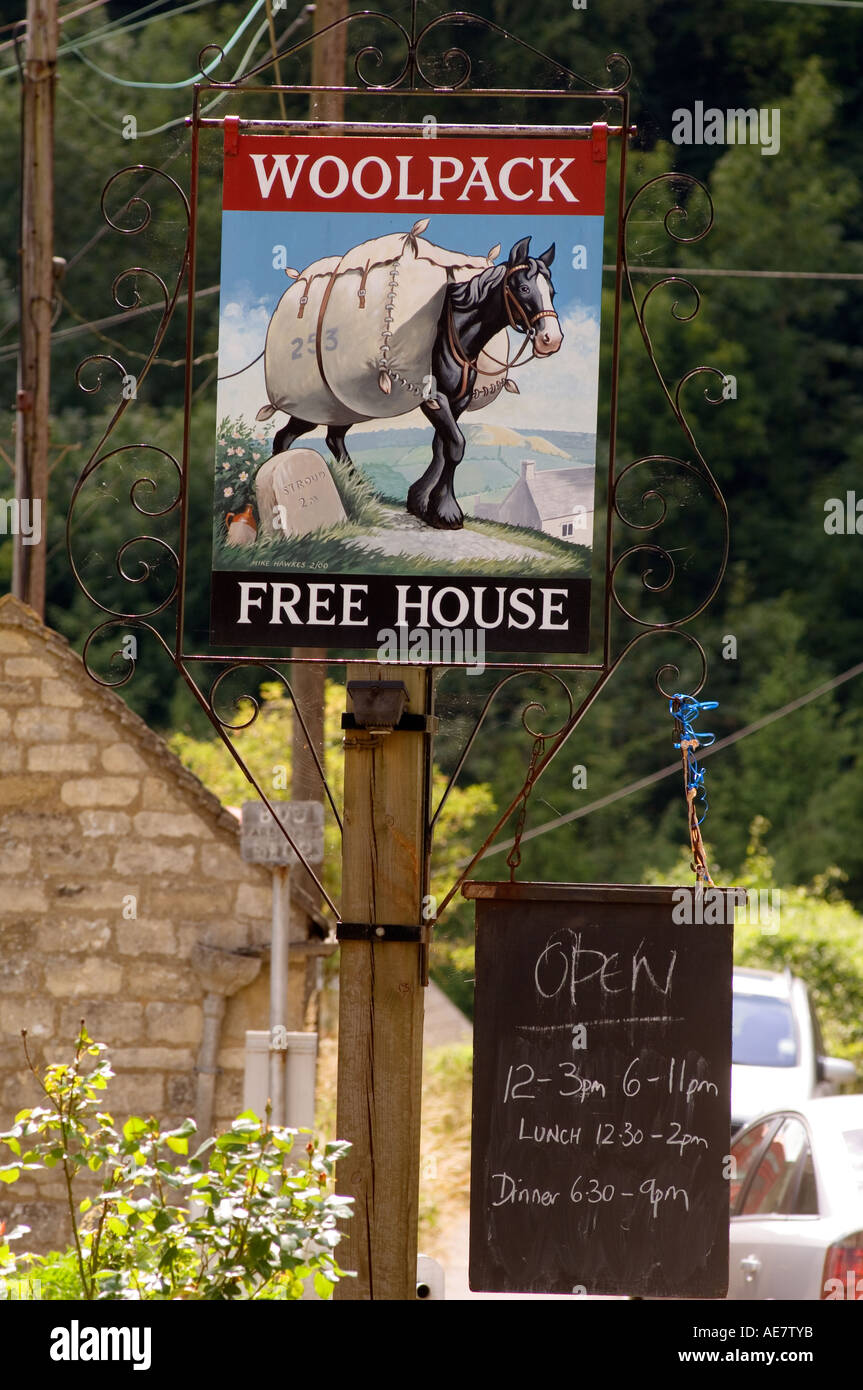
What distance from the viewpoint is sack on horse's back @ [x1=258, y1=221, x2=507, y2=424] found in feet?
12.6

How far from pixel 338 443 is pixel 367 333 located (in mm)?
283

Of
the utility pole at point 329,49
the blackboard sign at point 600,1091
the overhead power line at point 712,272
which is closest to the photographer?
the blackboard sign at point 600,1091

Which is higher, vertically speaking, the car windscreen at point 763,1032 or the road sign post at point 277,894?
the road sign post at point 277,894

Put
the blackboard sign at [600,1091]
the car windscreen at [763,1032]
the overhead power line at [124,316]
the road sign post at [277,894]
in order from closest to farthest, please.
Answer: the blackboard sign at [600,1091] < the overhead power line at [124,316] < the road sign post at [277,894] < the car windscreen at [763,1032]

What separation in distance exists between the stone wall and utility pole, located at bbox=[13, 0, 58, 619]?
2713 millimetres

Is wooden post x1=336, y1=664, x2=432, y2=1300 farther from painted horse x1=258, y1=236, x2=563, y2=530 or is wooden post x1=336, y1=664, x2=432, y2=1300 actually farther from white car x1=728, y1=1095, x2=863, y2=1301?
white car x1=728, y1=1095, x2=863, y2=1301

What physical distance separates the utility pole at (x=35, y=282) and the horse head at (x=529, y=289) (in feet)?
20.8

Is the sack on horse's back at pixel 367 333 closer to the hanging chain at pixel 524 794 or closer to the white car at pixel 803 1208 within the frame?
the hanging chain at pixel 524 794

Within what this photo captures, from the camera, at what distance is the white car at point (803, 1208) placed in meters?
5.31

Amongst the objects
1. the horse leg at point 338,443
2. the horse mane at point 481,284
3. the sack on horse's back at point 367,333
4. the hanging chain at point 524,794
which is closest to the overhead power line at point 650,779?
the hanging chain at point 524,794

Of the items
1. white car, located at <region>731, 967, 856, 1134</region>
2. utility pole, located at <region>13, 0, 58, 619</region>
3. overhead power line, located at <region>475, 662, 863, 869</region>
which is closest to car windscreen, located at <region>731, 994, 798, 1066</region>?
→ white car, located at <region>731, 967, 856, 1134</region>

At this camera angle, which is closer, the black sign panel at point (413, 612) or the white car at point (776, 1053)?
the black sign panel at point (413, 612)

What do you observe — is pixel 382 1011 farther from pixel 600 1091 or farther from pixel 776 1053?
pixel 776 1053

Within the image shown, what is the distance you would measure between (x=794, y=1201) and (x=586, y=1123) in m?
2.43
